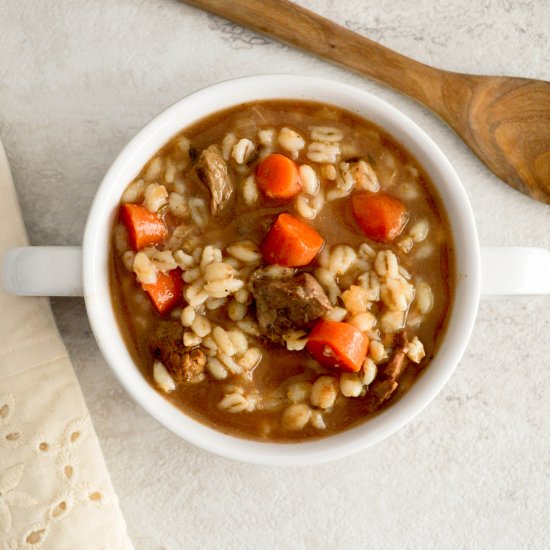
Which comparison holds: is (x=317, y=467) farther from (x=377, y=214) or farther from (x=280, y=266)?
(x=377, y=214)

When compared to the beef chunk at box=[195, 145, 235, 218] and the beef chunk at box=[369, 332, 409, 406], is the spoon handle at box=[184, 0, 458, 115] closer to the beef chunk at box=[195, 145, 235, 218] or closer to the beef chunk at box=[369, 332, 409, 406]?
the beef chunk at box=[195, 145, 235, 218]

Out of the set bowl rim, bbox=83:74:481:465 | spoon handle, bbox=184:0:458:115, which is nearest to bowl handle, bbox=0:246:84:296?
bowl rim, bbox=83:74:481:465

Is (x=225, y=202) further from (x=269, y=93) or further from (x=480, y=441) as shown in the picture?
(x=480, y=441)

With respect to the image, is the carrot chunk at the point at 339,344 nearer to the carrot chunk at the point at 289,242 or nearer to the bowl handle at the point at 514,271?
the carrot chunk at the point at 289,242

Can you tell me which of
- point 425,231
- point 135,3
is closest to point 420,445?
point 425,231

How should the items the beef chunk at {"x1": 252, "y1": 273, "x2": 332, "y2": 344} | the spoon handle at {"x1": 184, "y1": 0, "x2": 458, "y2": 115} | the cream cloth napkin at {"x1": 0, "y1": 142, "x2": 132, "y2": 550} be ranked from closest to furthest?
the beef chunk at {"x1": 252, "y1": 273, "x2": 332, "y2": 344}, the cream cloth napkin at {"x1": 0, "y1": 142, "x2": 132, "y2": 550}, the spoon handle at {"x1": 184, "y1": 0, "x2": 458, "y2": 115}
